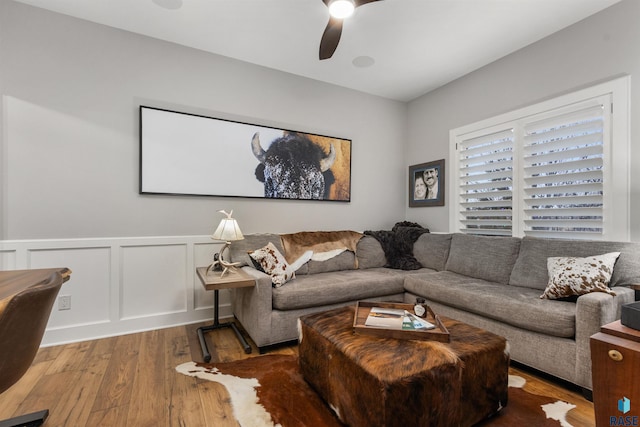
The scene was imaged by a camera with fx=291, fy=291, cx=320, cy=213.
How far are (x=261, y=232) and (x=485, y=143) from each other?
9.00ft

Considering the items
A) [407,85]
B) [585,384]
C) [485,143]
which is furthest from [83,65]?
[585,384]

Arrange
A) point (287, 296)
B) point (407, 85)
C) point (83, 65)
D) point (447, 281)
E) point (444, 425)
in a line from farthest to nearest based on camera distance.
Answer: point (407, 85), point (447, 281), point (83, 65), point (287, 296), point (444, 425)

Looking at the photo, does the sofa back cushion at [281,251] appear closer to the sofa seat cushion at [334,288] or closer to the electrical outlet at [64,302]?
the sofa seat cushion at [334,288]

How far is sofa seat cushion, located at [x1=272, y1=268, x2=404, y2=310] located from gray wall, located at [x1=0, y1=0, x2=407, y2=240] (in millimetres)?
903

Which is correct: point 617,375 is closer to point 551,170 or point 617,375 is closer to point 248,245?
point 551,170

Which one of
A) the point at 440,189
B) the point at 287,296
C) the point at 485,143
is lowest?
the point at 287,296

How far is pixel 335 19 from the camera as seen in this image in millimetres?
1929

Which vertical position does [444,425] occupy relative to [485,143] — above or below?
below

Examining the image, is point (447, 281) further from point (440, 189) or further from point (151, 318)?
point (151, 318)

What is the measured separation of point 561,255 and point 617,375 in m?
1.64

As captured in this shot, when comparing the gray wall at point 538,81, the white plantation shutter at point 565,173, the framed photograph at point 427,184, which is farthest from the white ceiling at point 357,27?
the framed photograph at point 427,184

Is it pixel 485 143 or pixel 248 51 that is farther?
pixel 485 143

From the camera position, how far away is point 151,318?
2756 mm

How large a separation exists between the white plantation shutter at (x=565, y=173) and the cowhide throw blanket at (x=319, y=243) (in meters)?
1.82
